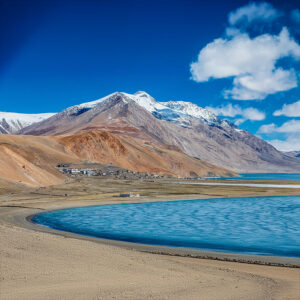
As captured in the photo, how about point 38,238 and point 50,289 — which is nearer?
point 50,289

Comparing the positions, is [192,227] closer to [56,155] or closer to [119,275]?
[119,275]

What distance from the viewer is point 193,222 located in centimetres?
3888

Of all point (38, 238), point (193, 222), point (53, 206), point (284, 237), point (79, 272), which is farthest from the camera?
point (53, 206)

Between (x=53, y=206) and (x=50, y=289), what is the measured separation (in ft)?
126

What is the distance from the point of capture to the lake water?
26.3 meters

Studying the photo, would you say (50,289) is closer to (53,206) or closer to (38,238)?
(38,238)

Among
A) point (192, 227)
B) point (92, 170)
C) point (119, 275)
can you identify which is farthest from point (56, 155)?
point (119, 275)

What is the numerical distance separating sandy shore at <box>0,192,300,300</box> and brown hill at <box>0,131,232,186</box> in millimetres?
52686

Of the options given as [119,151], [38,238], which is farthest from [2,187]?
[119,151]

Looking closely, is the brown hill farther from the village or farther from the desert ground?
the desert ground

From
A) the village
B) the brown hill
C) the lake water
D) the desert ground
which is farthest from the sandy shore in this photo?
the village

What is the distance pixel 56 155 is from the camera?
131 m

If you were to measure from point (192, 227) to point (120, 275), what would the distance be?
20994 mm

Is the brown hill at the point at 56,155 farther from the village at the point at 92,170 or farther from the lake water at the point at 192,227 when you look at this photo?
the lake water at the point at 192,227
